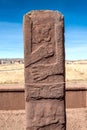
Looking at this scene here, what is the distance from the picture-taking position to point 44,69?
19.4 ft

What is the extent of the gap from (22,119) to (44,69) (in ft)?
11.2

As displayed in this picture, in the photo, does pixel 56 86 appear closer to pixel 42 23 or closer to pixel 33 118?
pixel 33 118

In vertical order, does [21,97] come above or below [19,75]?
above

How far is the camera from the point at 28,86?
5.95 metres

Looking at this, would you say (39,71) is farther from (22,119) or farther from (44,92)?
(22,119)

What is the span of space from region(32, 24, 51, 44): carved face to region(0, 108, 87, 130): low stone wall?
3.14 meters

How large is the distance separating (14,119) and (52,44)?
3.70m

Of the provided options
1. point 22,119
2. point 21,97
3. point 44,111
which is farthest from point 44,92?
point 21,97

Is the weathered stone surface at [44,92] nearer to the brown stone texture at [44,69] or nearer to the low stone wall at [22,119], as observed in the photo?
the brown stone texture at [44,69]

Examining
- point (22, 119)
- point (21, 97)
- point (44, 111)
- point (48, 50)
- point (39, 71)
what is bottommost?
point (22, 119)

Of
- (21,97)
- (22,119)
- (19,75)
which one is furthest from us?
(19,75)

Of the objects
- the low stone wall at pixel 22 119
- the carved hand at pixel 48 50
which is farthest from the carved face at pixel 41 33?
the low stone wall at pixel 22 119

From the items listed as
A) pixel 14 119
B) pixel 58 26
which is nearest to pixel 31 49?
pixel 58 26

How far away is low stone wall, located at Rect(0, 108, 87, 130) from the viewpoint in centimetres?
848
